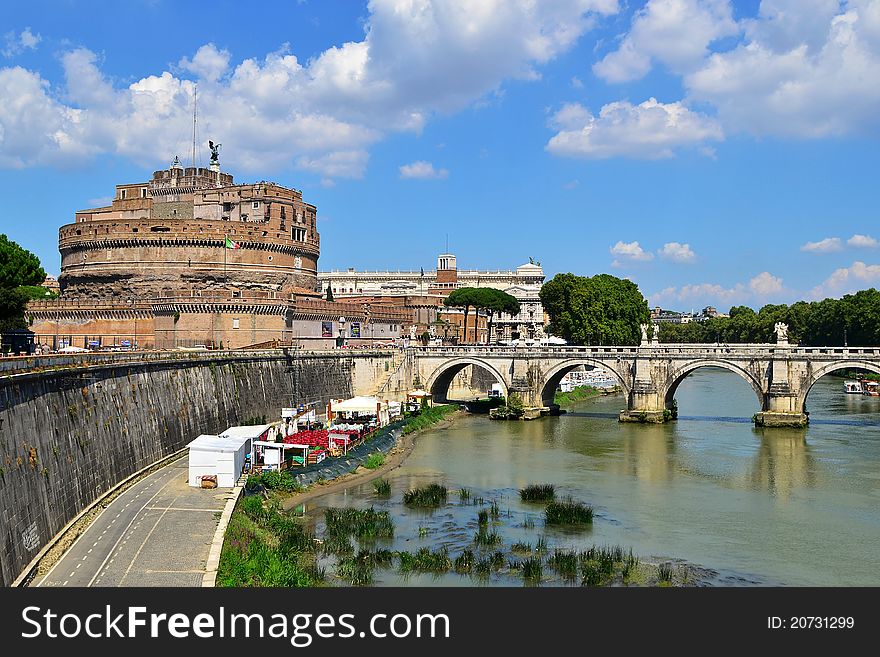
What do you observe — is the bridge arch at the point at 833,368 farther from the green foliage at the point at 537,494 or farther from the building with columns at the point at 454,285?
the building with columns at the point at 454,285

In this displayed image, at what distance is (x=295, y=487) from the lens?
35906 mm

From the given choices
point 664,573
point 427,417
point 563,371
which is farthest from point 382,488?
point 563,371

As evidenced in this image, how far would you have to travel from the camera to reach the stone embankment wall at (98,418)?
869 inches

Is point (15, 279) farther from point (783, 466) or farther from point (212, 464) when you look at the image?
point (783, 466)

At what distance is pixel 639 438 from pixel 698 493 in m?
16.5

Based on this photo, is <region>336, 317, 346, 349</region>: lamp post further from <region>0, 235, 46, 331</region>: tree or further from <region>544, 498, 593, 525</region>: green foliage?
<region>544, 498, 593, 525</region>: green foliage

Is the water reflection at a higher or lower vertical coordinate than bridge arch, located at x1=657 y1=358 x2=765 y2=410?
lower

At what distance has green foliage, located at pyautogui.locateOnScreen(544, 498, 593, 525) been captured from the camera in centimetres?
3209

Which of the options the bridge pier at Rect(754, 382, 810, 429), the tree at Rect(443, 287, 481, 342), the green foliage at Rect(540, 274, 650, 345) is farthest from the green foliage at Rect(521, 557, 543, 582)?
the tree at Rect(443, 287, 481, 342)

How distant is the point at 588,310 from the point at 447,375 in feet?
87.9

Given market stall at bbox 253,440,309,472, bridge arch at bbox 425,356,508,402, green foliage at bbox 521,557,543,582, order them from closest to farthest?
green foliage at bbox 521,557,543,582, market stall at bbox 253,440,309,472, bridge arch at bbox 425,356,508,402

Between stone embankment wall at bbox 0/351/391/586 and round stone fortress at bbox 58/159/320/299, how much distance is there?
2298 centimetres

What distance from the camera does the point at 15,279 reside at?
54844 mm
